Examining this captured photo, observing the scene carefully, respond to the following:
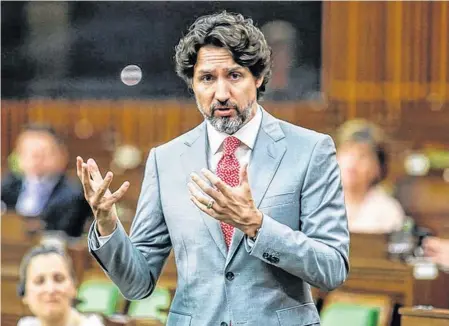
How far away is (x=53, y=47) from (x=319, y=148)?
208 cm

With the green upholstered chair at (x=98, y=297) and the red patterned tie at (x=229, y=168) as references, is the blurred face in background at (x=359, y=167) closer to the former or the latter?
the green upholstered chair at (x=98, y=297)

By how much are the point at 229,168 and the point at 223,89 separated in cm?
14

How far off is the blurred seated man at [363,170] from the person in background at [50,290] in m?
1.01

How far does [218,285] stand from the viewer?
Result: 5.17 feet

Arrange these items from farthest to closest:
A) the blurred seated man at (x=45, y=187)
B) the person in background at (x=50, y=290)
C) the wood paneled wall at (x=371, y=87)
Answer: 1. the blurred seated man at (x=45, y=187)
2. the wood paneled wall at (x=371, y=87)
3. the person in background at (x=50, y=290)

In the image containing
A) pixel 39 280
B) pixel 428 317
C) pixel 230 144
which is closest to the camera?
pixel 230 144

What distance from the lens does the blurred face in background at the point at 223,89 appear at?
5.15 feet

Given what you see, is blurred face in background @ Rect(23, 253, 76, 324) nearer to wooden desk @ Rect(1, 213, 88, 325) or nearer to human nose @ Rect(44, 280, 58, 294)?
human nose @ Rect(44, 280, 58, 294)

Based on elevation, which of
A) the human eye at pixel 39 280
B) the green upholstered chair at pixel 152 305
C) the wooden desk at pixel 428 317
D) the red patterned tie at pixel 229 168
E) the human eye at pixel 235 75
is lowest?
the green upholstered chair at pixel 152 305

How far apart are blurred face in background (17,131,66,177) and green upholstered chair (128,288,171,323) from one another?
0.65m

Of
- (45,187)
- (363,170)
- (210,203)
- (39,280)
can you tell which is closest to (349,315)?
(363,170)

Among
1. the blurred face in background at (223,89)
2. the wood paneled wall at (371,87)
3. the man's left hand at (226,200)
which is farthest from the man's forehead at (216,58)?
the wood paneled wall at (371,87)

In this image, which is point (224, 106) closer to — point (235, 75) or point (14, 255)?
point (235, 75)

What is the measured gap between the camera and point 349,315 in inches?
122
